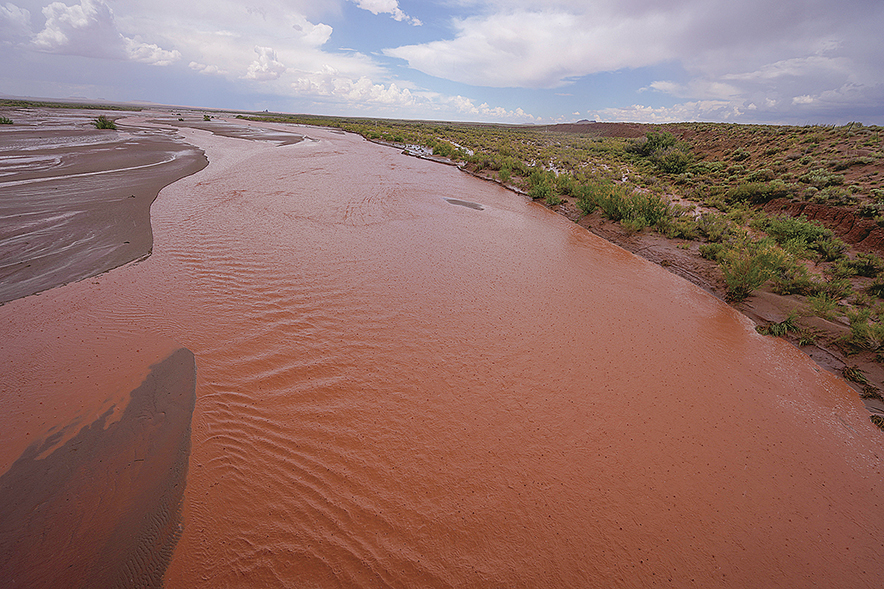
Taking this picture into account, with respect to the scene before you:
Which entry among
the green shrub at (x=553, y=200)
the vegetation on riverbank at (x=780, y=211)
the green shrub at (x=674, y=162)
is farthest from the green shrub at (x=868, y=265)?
the green shrub at (x=674, y=162)

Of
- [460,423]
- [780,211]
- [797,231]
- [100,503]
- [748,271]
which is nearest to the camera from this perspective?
[100,503]

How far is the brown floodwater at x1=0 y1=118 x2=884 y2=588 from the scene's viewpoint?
2.69 m

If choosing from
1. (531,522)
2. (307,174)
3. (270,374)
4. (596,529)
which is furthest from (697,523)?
(307,174)

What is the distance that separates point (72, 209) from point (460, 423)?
12.5 m

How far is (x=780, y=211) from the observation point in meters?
12.1

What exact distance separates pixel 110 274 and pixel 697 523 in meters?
9.74

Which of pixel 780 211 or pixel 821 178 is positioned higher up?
pixel 821 178

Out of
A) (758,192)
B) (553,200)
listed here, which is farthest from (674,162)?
(553,200)

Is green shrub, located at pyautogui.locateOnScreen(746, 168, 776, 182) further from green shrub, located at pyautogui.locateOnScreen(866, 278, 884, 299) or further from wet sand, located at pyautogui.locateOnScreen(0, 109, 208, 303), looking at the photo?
wet sand, located at pyautogui.locateOnScreen(0, 109, 208, 303)

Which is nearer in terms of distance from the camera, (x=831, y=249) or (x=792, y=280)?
(x=792, y=280)

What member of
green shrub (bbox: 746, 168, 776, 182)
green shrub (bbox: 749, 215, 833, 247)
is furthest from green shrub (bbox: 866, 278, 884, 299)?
green shrub (bbox: 746, 168, 776, 182)

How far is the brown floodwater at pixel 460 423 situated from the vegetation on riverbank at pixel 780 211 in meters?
1.08

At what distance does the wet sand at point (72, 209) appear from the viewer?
20.2 feet

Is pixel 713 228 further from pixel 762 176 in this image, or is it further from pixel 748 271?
pixel 762 176
